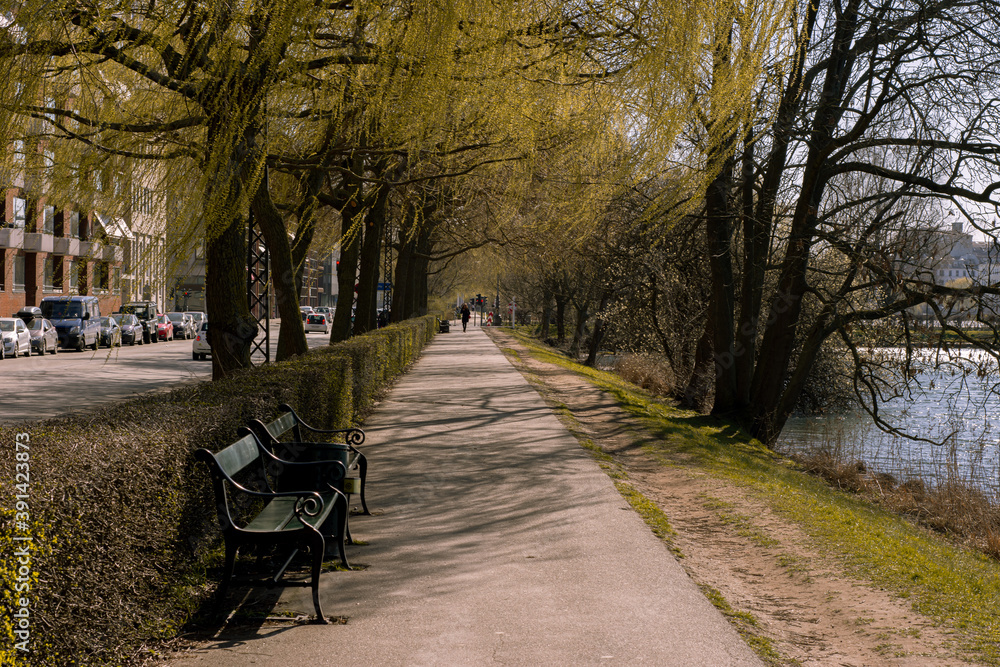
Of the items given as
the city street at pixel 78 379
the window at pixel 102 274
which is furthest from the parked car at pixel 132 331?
the window at pixel 102 274

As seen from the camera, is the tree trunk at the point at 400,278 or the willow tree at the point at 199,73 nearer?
the willow tree at the point at 199,73

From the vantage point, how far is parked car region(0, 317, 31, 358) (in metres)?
32.6

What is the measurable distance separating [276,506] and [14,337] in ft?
102

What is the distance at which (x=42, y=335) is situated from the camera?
117ft

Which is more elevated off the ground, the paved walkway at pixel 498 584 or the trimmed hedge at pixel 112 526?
the trimmed hedge at pixel 112 526

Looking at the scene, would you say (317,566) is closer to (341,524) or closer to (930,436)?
(341,524)

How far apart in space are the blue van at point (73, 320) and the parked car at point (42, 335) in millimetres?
1091

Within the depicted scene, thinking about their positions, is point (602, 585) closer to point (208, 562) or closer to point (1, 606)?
point (208, 562)

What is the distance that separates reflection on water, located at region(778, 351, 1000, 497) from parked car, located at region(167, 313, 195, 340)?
38454mm

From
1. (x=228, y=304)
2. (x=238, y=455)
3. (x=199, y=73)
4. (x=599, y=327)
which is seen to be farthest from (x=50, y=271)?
(x=599, y=327)

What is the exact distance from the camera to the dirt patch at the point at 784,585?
5379 mm

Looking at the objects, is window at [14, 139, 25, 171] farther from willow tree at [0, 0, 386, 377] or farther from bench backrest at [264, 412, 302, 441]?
bench backrest at [264, 412, 302, 441]

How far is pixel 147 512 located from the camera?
15.0 ft

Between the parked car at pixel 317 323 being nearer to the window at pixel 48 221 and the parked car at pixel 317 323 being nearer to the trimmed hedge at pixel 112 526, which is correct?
the window at pixel 48 221
